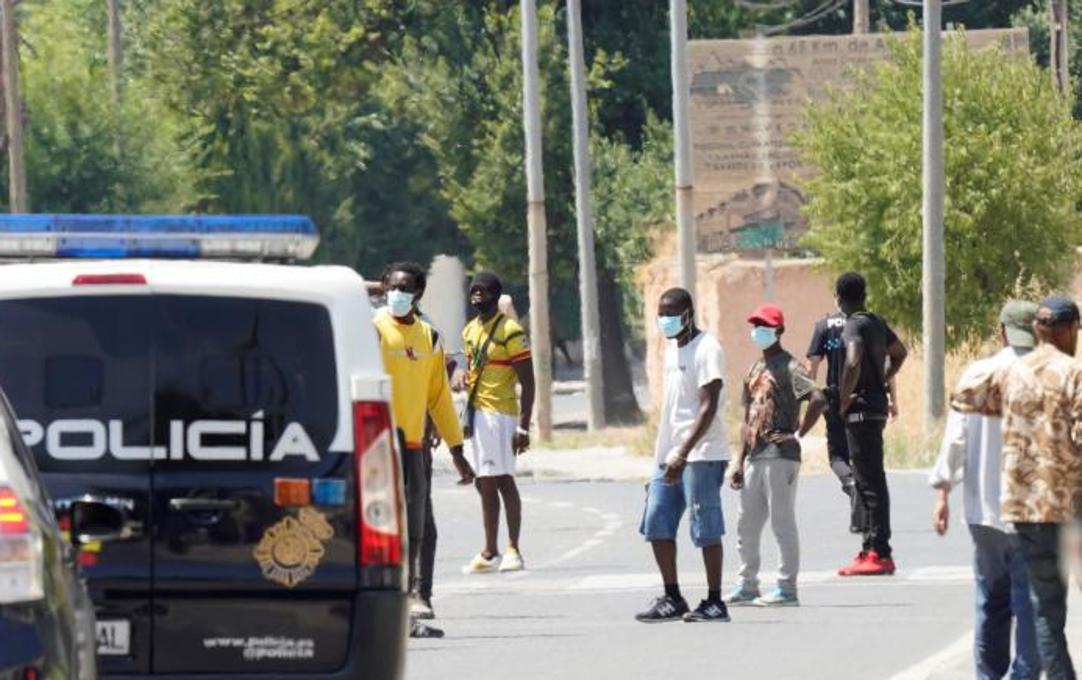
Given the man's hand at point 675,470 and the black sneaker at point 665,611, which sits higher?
the man's hand at point 675,470

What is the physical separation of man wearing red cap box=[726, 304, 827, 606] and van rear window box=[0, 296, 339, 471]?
6942mm

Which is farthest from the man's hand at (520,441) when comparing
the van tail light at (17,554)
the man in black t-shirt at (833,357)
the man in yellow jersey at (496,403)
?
the van tail light at (17,554)

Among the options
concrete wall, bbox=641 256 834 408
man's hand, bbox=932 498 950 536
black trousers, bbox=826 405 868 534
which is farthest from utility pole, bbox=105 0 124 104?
man's hand, bbox=932 498 950 536

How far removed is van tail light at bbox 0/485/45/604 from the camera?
24.1 feet

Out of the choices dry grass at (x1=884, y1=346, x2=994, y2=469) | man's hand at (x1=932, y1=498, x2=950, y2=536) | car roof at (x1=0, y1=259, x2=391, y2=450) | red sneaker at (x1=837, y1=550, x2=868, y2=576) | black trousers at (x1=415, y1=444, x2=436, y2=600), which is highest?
car roof at (x1=0, y1=259, x2=391, y2=450)

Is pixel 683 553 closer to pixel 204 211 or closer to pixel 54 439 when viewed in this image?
pixel 54 439

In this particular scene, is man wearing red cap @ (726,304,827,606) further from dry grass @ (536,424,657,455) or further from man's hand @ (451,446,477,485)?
dry grass @ (536,424,657,455)

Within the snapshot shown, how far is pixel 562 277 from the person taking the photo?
166ft

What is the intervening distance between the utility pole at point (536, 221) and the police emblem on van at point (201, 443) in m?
29.8

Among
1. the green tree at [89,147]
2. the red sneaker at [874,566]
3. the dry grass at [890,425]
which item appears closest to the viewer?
the red sneaker at [874,566]

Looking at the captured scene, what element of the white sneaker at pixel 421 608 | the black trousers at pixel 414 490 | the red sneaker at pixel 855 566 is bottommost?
the red sneaker at pixel 855 566

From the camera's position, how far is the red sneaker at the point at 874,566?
18.5m

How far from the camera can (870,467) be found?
1834 cm

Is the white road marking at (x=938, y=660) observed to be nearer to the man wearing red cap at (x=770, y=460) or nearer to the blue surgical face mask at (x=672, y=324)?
the man wearing red cap at (x=770, y=460)
